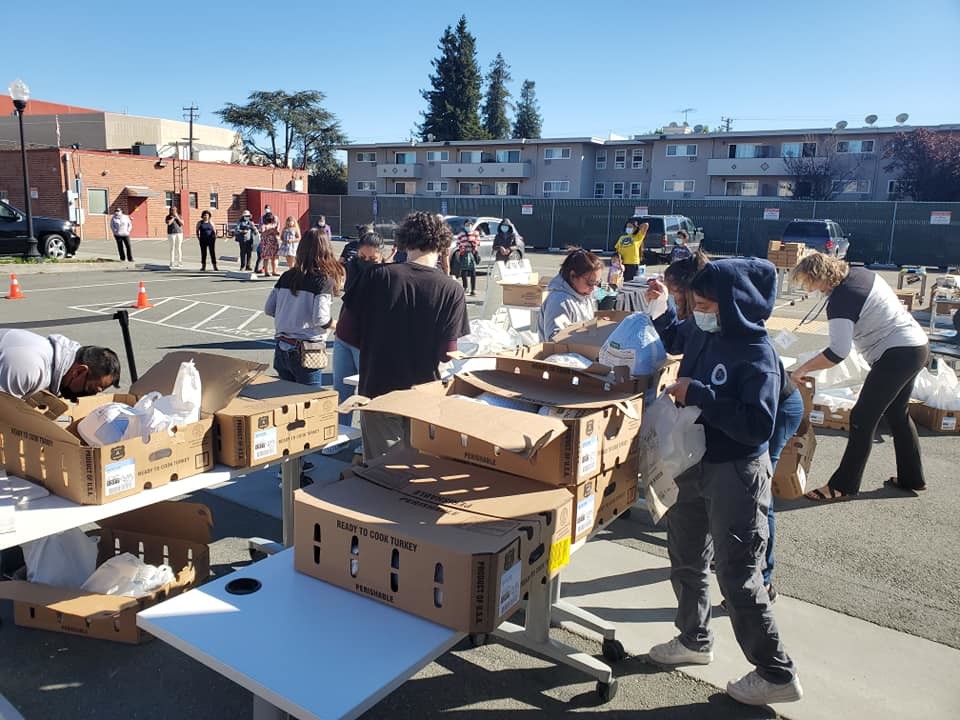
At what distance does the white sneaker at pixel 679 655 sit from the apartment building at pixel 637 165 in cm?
4503

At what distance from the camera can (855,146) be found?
4341cm

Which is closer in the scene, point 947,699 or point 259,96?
point 947,699

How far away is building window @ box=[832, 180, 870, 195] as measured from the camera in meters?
43.0

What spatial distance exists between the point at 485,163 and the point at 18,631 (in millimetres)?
53415

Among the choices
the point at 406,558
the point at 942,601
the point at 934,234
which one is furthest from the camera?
the point at 934,234

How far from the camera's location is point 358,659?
1997 mm

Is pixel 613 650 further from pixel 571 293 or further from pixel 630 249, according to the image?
pixel 630 249

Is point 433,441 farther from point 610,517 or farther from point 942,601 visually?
point 942,601

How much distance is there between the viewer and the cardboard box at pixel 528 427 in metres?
2.47

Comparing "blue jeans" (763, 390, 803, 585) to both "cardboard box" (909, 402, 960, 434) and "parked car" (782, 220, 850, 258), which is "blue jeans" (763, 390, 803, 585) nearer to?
"cardboard box" (909, 402, 960, 434)

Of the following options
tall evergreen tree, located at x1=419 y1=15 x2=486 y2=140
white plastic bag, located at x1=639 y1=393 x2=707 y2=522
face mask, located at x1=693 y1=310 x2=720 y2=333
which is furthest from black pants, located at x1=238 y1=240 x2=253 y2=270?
tall evergreen tree, located at x1=419 y1=15 x2=486 y2=140

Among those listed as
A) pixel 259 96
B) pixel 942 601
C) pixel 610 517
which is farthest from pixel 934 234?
pixel 259 96

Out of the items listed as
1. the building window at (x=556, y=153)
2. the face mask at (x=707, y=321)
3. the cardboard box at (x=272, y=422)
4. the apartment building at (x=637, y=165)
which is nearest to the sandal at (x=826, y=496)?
the face mask at (x=707, y=321)

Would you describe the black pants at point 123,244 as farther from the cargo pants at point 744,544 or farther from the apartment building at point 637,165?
the apartment building at point 637,165
